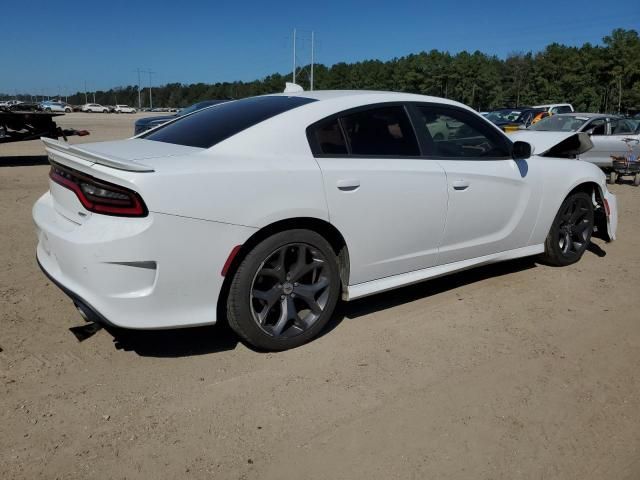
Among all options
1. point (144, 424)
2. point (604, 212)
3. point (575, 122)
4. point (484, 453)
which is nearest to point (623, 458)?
point (484, 453)

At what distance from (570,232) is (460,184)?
186 cm

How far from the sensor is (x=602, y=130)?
13945 mm

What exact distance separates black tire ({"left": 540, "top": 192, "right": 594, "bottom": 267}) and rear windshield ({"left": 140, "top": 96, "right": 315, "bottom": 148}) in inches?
108

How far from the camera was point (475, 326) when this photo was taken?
3955 millimetres

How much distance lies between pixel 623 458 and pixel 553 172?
2.90 m

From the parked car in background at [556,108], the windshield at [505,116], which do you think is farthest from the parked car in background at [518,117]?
the parked car in background at [556,108]

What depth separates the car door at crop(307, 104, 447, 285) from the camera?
353 cm

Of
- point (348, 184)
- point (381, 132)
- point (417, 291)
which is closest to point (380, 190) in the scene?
point (348, 184)

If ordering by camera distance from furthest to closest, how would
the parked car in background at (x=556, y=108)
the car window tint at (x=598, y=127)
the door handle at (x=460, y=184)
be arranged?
the parked car in background at (x=556, y=108)
the car window tint at (x=598, y=127)
the door handle at (x=460, y=184)

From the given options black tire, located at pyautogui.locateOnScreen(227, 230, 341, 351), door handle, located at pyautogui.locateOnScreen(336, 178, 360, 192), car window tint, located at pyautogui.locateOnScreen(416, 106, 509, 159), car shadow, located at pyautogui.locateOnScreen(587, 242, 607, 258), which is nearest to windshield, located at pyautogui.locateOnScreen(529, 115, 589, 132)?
car shadow, located at pyautogui.locateOnScreen(587, 242, 607, 258)

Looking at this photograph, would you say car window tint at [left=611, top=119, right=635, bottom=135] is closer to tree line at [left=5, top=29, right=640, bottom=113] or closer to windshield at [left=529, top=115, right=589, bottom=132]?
windshield at [left=529, top=115, right=589, bottom=132]

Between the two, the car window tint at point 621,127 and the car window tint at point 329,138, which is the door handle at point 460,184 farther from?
the car window tint at point 621,127

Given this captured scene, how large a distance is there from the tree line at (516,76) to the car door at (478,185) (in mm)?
49875

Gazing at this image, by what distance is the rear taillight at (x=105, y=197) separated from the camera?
9.32 feet
